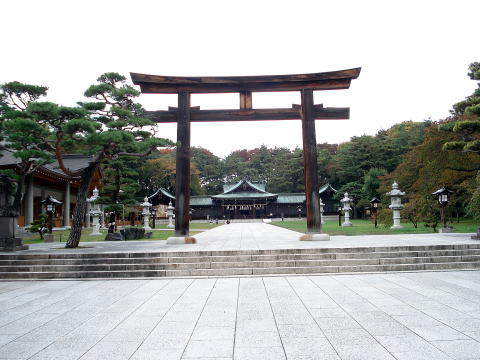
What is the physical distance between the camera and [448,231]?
16250mm

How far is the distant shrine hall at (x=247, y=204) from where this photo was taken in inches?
2088

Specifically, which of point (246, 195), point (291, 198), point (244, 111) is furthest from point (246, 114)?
point (291, 198)

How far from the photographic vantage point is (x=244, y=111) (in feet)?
41.1

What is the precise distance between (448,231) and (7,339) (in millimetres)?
17603

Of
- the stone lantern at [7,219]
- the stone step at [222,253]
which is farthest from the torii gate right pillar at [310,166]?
the stone lantern at [7,219]

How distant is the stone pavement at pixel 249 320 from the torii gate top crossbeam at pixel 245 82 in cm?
750

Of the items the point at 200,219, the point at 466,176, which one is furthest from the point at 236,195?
the point at 466,176

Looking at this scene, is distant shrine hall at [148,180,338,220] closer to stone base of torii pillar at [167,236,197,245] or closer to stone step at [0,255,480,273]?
stone base of torii pillar at [167,236,197,245]

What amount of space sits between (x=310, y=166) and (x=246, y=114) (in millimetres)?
3026

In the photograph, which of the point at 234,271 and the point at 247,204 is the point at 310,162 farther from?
the point at 247,204

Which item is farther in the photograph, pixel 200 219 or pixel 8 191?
pixel 200 219

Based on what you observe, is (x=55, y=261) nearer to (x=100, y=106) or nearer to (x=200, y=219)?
(x=100, y=106)

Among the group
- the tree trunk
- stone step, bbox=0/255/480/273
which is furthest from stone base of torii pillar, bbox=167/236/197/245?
stone step, bbox=0/255/480/273

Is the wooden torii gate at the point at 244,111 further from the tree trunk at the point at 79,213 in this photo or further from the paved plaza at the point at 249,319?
the paved plaza at the point at 249,319
